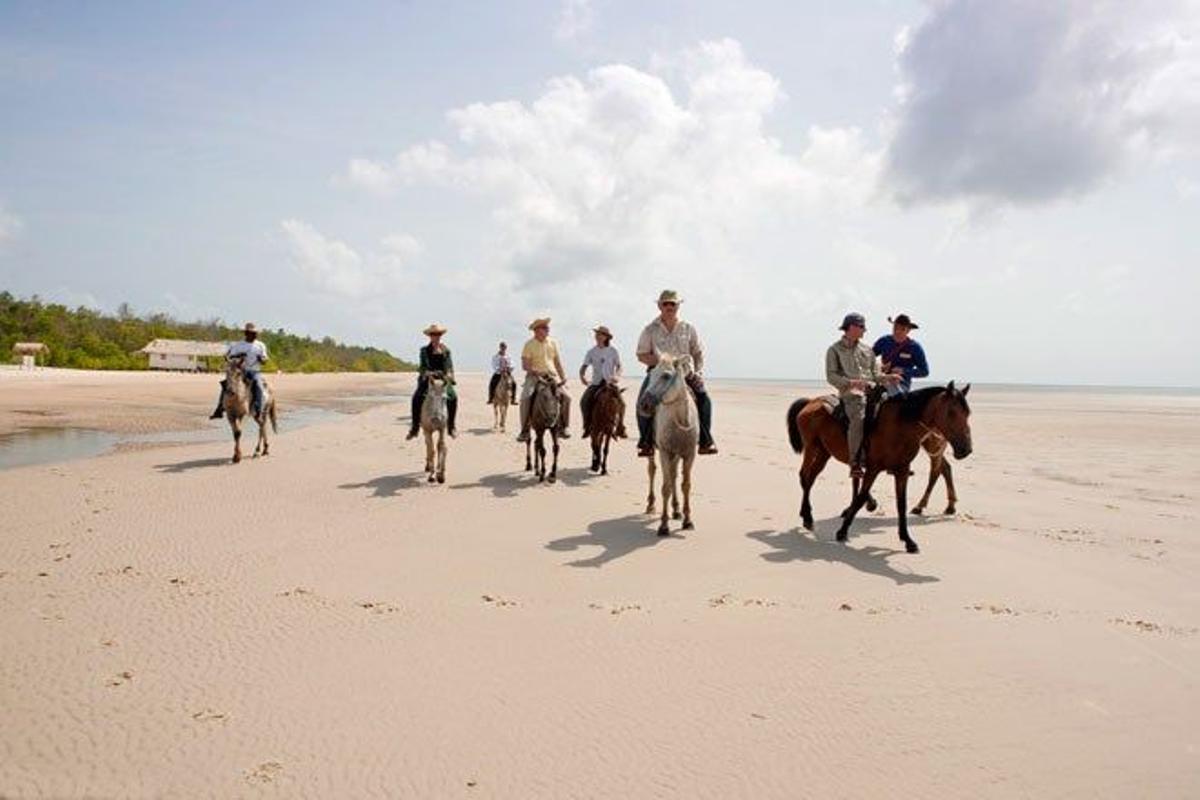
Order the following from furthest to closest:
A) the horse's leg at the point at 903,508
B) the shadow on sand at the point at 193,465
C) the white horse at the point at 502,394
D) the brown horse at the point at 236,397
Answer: the white horse at the point at 502,394, the brown horse at the point at 236,397, the shadow on sand at the point at 193,465, the horse's leg at the point at 903,508

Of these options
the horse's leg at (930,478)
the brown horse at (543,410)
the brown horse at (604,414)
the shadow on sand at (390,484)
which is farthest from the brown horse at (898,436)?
the shadow on sand at (390,484)

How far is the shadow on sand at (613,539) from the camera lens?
7059mm

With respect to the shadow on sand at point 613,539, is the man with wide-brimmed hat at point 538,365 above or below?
above

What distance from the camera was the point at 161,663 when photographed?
4148 mm

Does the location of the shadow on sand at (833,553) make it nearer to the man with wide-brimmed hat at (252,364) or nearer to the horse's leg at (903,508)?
the horse's leg at (903,508)

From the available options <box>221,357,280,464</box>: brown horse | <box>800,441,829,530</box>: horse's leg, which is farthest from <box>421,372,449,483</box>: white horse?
<box>800,441,829,530</box>: horse's leg

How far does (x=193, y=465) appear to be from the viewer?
40.0 ft

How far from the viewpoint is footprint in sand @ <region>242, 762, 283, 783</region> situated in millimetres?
3006

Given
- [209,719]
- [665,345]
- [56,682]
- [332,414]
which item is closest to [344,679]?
[209,719]

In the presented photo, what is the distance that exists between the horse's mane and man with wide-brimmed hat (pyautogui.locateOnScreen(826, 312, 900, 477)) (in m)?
0.34

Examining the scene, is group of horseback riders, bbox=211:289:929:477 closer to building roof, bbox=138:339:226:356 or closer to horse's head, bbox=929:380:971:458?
horse's head, bbox=929:380:971:458

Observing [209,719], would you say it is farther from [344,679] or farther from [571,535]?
[571,535]

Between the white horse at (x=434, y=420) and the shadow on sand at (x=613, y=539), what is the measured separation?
3.51 metres

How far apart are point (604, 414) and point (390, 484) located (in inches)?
148
